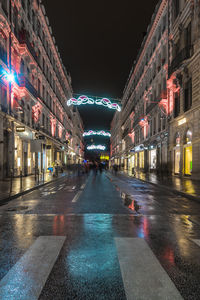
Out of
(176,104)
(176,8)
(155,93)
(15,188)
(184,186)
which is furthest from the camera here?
(155,93)

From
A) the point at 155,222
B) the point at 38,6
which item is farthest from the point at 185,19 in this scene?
the point at 155,222

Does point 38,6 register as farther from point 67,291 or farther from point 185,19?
point 67,291

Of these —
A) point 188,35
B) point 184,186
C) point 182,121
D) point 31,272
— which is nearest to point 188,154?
point 182,121

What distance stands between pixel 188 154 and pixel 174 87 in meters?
7.69

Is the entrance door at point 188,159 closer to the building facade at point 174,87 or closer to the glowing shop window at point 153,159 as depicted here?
the building facade at point 174,87

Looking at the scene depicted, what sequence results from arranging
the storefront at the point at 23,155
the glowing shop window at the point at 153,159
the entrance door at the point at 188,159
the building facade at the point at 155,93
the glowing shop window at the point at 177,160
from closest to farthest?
the entrance door at the point at 188,159 < the storefront at the point at 23,155 < the glowing shop window at the point at 177,160 < the building facade at the point at 155,93 < the glowing shop window at the point at 153,159

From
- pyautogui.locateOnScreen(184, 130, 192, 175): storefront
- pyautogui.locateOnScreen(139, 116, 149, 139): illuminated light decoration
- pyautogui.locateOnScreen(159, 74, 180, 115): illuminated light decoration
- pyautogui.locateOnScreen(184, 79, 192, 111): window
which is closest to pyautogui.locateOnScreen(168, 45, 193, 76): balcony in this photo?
pyautogui.locateOnScreen(159, 74, 180, 115): illuminated light decoration

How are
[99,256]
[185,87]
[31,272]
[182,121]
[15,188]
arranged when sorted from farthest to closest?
[182,121] → [185,87] → [15,188] → [99,256] → [31,272]

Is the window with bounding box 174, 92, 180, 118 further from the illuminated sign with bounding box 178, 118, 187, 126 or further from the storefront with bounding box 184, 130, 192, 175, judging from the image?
the storefront with bounding box 184, 130, 192, 175

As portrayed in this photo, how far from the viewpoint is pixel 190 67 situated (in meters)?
20.8

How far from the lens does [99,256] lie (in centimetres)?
368

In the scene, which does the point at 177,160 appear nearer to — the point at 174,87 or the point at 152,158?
the point at 174,87

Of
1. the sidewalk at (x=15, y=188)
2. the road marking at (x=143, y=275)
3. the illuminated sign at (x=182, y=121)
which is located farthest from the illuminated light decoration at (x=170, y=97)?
the road marking at (x=143, y=275)

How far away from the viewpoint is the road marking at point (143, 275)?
257 centimetres
